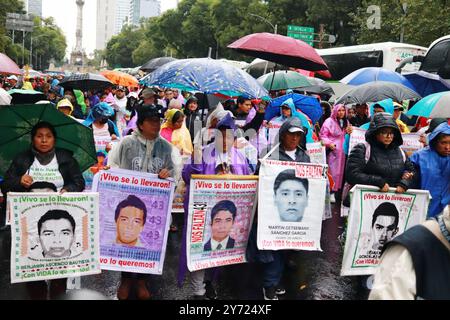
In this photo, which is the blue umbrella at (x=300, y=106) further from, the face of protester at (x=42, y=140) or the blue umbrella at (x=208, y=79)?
the face of protester at (x=42, y=140)

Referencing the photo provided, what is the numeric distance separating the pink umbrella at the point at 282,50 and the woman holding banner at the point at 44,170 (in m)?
3.23

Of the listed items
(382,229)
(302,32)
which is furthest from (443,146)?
(302,32)

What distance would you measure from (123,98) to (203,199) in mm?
9575

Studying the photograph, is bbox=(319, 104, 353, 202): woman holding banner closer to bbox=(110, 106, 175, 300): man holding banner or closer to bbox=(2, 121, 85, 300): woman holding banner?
bbox=(110, 106, 175, 300): man holding banner

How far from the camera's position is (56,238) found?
14.0ft

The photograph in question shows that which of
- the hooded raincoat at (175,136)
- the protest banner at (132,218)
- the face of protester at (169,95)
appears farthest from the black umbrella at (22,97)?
the protest banner at (132,218)

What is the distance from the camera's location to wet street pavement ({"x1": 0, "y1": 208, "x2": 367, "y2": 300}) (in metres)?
5.19

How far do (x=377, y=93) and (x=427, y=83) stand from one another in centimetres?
275

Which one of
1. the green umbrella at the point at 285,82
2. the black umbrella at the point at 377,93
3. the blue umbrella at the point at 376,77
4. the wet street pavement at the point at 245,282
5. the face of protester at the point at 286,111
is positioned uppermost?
the blue umbrella at the point at 376,77

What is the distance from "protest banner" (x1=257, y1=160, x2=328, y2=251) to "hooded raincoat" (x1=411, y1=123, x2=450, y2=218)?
951 mm

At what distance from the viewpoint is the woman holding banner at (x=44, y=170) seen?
4324 millimetres

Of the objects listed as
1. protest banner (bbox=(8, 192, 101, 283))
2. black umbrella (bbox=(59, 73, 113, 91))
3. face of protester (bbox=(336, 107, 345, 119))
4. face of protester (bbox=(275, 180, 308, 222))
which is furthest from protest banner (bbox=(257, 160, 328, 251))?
black umbrella (bbox=(59, 73, 113, 91))
